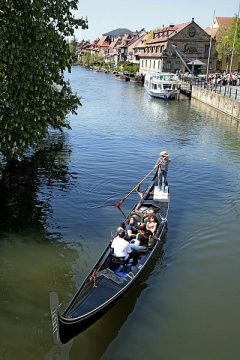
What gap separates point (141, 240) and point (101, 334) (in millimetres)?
3681

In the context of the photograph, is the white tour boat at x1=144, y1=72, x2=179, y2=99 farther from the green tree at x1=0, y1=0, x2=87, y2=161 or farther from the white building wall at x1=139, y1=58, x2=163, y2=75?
the green tree at x1=0, y1=0, x2=87, y2=161

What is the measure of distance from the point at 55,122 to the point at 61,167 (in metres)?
6.27

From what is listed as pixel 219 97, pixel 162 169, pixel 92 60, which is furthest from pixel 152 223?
pixel 92 60

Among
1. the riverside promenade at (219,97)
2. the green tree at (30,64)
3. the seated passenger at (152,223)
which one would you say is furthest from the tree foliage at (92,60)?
the seated passenger at (152,223)

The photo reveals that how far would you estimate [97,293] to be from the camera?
10336 millimetres

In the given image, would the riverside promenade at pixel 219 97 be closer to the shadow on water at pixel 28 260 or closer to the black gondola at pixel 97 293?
the shadow on water at pixel 28 260

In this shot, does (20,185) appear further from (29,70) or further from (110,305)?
(110,305)

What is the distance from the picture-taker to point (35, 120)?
16125mm

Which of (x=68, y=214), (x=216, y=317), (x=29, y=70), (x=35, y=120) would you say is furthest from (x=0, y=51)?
(x=216, y=317)

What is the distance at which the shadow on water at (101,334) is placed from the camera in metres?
9.66

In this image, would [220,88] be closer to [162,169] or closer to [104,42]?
[162,169]

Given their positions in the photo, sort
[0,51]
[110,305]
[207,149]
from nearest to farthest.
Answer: [110,305] < [0,51] < [207,149]

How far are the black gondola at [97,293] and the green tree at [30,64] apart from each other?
6.06 metres

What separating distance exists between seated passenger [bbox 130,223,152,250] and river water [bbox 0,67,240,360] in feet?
2.87
